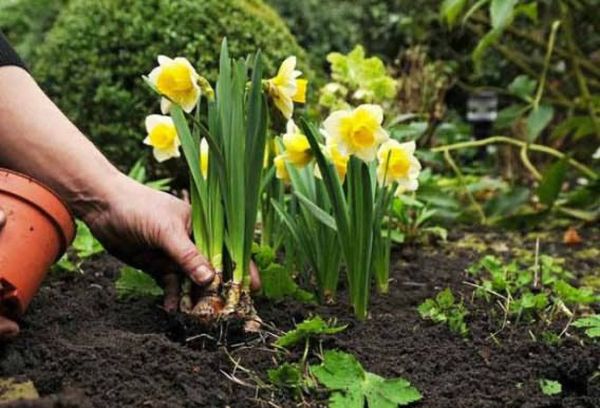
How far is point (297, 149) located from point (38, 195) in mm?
579

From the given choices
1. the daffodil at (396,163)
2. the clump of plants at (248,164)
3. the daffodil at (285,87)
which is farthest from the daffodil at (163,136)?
the daffodil at (396,163)

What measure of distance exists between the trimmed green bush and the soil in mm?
1812

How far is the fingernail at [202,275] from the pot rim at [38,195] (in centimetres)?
28

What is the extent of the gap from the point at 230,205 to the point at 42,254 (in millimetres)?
404

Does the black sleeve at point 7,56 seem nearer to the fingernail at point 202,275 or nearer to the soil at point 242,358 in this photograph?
the soil at point 242,358

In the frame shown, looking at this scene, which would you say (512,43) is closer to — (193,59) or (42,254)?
(193,59)

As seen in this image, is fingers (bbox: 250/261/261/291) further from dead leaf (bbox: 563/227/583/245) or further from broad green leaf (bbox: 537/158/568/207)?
broad green leaf (bbox: 537/158/568/207)

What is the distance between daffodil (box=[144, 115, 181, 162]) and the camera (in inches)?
88.7

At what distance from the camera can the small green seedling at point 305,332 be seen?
1867mm

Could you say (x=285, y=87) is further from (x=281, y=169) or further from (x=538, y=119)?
(x=538, y=119)

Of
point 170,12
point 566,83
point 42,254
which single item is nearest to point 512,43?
point 566,83

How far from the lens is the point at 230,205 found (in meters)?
2.10

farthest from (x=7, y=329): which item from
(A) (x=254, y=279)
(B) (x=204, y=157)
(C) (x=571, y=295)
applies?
(C) (x=571, y=295)

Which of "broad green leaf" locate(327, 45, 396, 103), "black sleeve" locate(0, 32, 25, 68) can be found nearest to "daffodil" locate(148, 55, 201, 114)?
"black sleeve" locate(0, 32, 25, 68)
